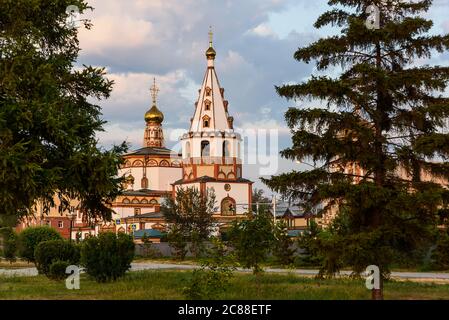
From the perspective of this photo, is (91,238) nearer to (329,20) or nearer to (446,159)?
(329,20)

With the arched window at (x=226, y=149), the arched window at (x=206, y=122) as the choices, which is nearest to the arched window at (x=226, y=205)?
the arched window at (x=226, y=149)

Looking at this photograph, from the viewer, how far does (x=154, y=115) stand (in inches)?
3585

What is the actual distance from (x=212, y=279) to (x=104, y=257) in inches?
285

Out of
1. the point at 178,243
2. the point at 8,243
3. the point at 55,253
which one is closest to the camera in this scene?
the point at 55,253

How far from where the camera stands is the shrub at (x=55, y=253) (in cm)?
2364

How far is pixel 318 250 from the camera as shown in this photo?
13.1m

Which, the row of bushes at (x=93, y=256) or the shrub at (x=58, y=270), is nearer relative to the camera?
the row of bushes at (x=93, y=256)

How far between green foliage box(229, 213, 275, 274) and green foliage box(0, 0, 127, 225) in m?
5.00

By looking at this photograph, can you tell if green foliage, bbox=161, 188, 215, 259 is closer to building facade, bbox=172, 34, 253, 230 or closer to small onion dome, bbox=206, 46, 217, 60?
Answer: building facade, bbox=172, 34, 253, 230

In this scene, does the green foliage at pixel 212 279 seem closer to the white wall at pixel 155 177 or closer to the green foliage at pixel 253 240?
the green foliage at pixel 253 240

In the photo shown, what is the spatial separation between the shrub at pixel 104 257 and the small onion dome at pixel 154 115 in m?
70.2

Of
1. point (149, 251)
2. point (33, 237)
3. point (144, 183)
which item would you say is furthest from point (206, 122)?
point (33, 237)

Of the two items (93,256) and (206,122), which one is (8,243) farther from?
(206,122)
